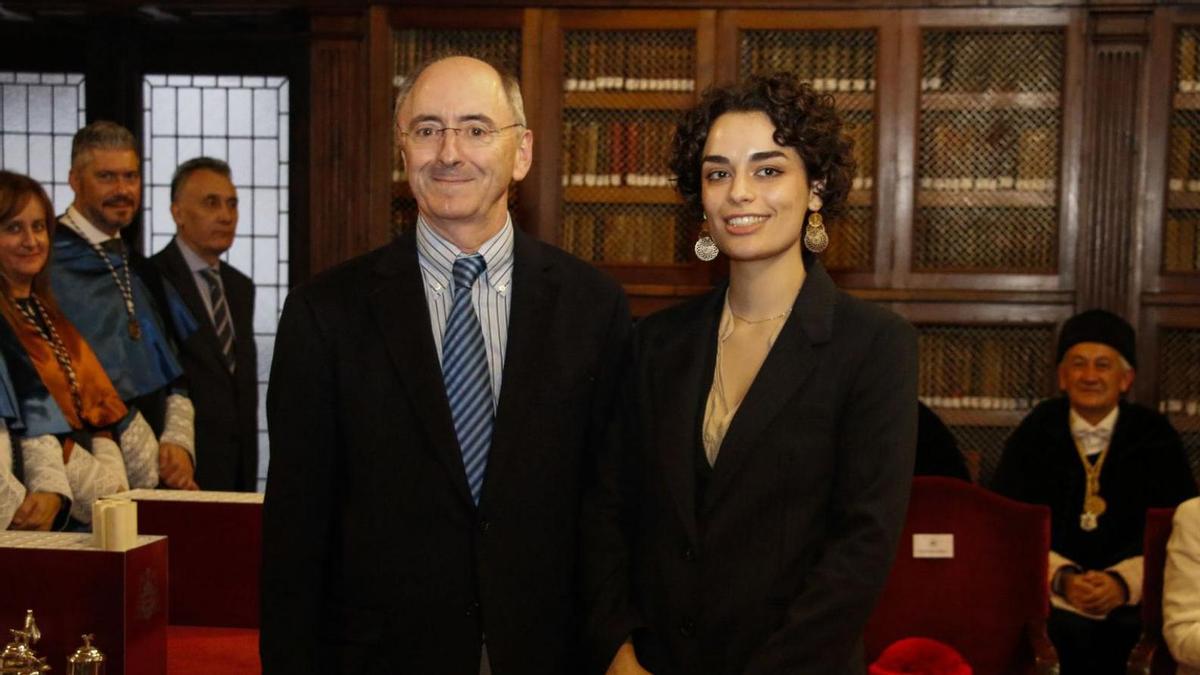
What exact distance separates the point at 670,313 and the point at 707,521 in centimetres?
36

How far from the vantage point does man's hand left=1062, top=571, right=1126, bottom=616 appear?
4.12 m

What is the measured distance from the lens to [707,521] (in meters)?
1.91

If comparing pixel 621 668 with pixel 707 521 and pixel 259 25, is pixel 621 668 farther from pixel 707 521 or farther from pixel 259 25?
pixel 259 25

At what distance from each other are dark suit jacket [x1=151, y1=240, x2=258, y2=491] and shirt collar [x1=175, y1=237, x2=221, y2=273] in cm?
2

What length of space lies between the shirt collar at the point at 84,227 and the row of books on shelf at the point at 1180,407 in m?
3.91

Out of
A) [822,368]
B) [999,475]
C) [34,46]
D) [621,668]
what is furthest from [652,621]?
[34,46]

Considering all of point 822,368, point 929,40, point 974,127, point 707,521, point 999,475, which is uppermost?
point 929,40

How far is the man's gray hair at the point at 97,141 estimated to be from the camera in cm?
432

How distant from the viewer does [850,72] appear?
5.27 m

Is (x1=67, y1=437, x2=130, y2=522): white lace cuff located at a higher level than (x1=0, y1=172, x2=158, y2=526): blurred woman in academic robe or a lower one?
lower

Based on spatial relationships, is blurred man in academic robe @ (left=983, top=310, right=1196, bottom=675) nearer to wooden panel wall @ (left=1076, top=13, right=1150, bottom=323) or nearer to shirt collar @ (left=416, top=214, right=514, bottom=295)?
wooden panel wall @ (left=1076, top=13, right=1150, bottom=323)

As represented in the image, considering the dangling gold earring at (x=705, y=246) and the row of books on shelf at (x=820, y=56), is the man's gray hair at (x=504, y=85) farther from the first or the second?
the row of books on shelf at (x=820, y=56)

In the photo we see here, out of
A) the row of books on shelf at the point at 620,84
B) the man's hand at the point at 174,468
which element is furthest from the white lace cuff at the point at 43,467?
the row of books on shelf at the point at 620,84

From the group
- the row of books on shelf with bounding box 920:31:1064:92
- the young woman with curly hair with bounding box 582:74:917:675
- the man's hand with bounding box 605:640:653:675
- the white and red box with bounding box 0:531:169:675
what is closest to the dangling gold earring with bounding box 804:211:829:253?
the young woman with curly hair with bounding box 582:74:917:675
